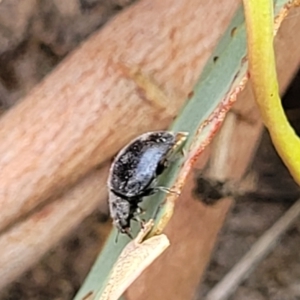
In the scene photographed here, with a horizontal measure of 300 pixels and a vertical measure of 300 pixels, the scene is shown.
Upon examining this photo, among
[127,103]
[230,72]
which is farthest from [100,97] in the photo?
[230,72]

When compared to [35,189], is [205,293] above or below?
below

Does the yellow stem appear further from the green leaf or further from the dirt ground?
the dirt ground

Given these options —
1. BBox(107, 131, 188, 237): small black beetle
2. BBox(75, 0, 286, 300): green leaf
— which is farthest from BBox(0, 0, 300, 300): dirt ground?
BBox(75, 0, 286, 300): green leaf

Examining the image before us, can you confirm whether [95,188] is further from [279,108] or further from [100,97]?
[279,108]

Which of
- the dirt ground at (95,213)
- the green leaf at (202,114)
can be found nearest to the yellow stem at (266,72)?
the green leaf at (202,114)

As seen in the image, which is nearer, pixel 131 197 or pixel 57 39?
pixel 131 197

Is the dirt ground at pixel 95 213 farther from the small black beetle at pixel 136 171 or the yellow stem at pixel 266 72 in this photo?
the yellow stem at pixel 266 72

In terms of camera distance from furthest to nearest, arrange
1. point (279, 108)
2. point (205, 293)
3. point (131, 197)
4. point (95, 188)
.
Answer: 1. point (205, 293)
2. point (95, 188)
3. point (131, 197)
4. point (279, 108)
